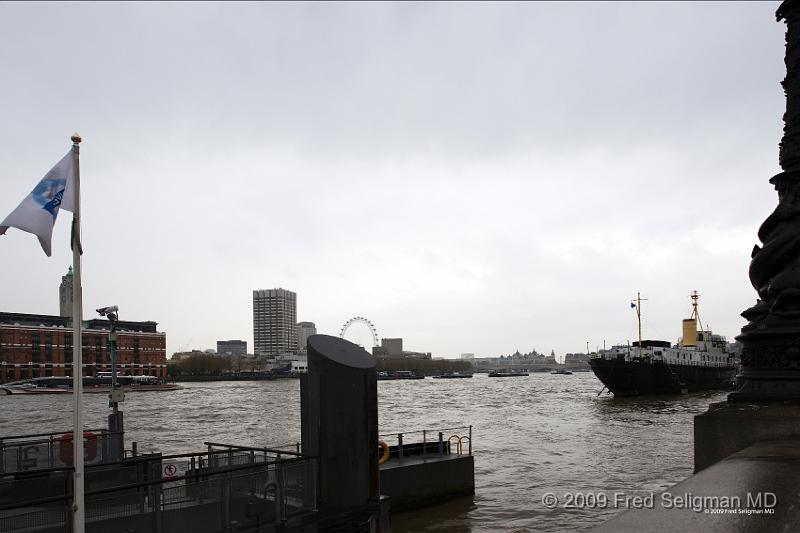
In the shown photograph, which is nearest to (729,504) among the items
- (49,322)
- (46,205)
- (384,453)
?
(46,205)

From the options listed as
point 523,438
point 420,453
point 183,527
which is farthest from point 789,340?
point 523,438

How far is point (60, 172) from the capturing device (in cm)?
786

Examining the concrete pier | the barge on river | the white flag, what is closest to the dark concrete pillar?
the white flag

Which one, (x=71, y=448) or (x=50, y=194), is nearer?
(x=50, y=194)

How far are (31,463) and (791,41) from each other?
17802mm

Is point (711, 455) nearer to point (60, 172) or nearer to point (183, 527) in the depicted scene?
point (183, 527)

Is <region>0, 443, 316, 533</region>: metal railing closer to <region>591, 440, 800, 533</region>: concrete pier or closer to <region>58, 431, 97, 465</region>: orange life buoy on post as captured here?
<region>591, 440, 800, 533</region>: concrete pier

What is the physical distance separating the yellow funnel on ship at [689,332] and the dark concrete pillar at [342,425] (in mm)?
120509

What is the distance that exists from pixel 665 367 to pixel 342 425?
88.2m

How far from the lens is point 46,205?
7.66 m

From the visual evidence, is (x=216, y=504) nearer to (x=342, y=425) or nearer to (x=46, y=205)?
(x=342, y=425)

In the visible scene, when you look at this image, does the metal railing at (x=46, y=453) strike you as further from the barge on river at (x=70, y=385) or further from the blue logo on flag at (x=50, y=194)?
the barge on river at (x=70, y=385)

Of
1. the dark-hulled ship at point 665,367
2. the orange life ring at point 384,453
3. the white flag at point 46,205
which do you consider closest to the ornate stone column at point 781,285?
the orange life ring at point 384,453

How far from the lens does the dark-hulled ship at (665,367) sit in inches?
3329
